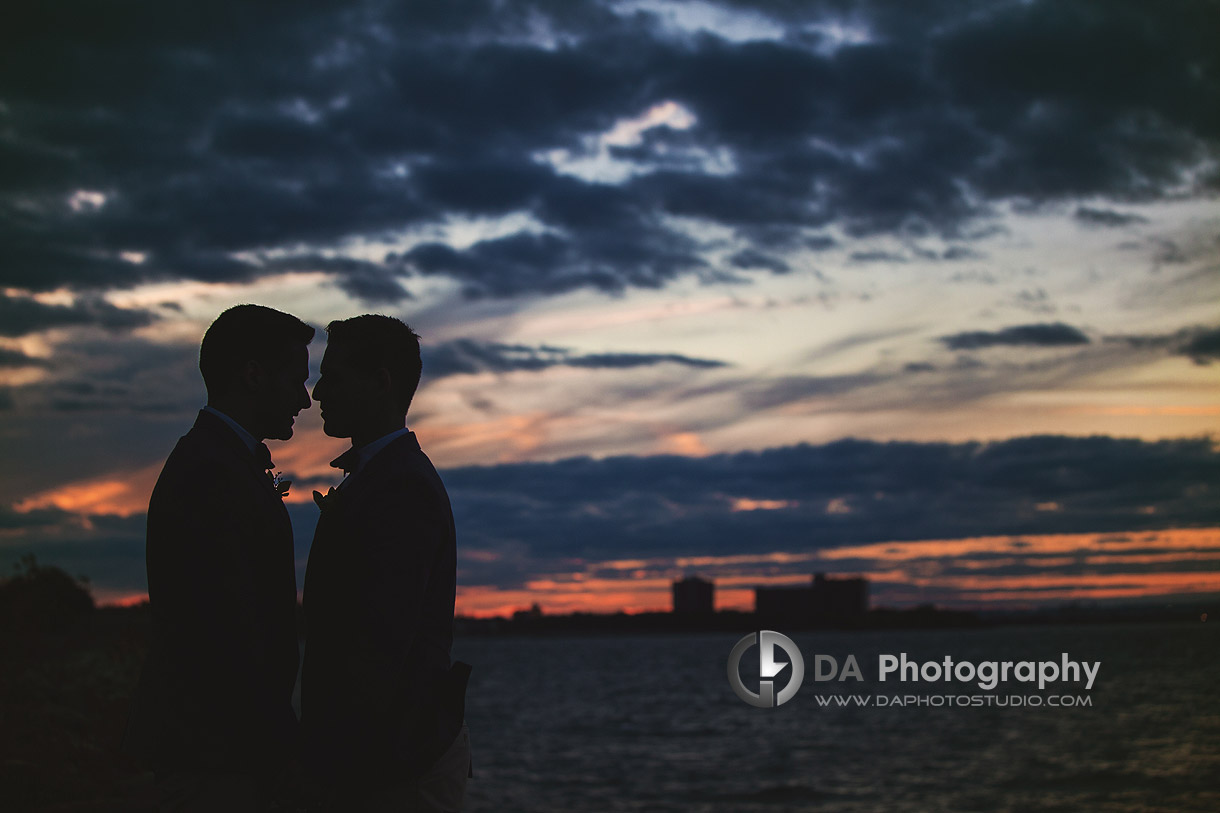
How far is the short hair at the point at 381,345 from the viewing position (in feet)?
13.1

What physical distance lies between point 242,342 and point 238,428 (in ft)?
1.10

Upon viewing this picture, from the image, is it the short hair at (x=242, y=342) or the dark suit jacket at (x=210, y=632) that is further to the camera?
the short hair at (x=242, y=342)

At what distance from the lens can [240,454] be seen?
3.94 meters

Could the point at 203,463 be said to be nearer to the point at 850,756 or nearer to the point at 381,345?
the point at 381,345

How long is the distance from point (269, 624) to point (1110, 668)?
10282 centimetres

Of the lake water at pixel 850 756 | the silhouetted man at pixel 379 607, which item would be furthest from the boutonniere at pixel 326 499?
the lake water at pixel 850 756

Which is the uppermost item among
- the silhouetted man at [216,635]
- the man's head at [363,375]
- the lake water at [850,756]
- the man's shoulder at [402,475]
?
the man's head at [363,375]

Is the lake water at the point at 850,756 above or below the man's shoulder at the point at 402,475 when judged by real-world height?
below

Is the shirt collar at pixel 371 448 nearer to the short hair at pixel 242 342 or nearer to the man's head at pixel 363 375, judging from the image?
the man's head at pixel 363 375

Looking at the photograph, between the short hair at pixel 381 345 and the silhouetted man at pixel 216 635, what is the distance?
0.56 m

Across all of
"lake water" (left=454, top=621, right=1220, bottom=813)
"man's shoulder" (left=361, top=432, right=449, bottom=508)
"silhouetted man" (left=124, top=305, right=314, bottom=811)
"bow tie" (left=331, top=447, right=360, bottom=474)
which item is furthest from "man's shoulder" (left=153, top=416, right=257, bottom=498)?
"lake water" (left=454, top=621, right=1220, bottom=813)

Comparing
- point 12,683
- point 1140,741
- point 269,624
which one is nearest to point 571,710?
point 1140,741

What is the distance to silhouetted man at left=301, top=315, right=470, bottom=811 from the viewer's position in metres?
3.54

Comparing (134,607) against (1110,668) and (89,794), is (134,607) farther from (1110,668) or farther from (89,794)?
(1110,668)
